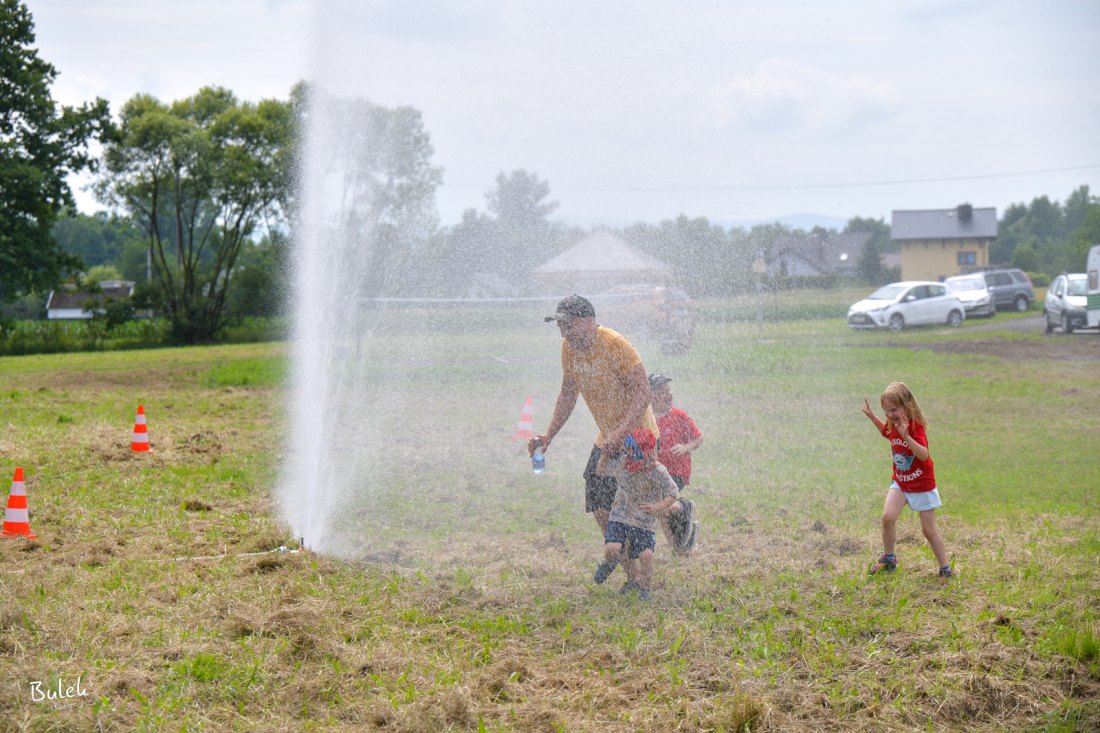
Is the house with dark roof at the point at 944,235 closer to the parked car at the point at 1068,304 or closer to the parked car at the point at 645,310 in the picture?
the parked car at the point at 1068,304

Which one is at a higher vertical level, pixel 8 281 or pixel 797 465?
pixel 8 281

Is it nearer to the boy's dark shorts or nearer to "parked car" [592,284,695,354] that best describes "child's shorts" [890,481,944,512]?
the boy's dark shorts

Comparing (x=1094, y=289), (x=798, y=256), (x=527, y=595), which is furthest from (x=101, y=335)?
(x=527, y=595)

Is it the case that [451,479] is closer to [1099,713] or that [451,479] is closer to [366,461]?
[366,461]

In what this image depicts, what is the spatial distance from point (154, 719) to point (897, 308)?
3102cm

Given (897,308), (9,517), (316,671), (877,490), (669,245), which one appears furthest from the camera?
(897,308)

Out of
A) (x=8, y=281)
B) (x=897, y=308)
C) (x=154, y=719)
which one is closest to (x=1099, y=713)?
(x=154, y=719)

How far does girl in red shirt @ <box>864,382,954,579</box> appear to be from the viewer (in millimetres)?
6844

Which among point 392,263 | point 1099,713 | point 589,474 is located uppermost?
point 392,263

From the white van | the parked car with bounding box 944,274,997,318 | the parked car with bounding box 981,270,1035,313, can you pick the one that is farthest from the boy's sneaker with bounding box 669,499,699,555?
the parked car with bounding box 981,270,1035,313

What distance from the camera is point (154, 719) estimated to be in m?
4.46

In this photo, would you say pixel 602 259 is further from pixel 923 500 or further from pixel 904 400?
pixel 923 500

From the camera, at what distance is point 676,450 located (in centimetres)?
739

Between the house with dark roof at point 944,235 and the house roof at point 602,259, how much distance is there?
51.9 m
